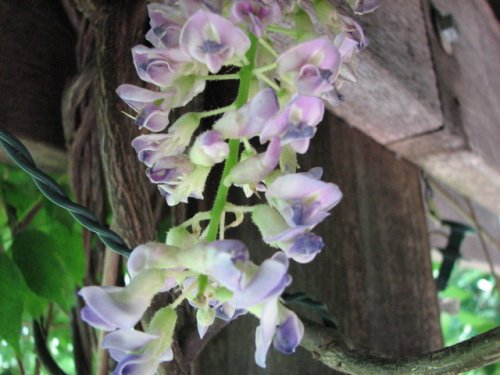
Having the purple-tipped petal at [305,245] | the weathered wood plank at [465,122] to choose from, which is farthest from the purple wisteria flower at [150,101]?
the weathered wood plank at [465,122]

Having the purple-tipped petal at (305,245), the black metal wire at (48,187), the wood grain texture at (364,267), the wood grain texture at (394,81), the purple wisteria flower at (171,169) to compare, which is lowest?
the wood grain texture at (364,267)

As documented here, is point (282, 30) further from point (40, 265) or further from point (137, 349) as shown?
point (40, 265)

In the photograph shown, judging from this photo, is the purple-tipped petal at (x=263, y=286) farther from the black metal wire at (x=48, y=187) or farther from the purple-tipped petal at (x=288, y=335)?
the black metal wire at (x=48, y=187)

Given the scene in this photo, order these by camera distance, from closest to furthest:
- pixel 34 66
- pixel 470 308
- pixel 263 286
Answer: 1. pixel 263 286
2. pixel 34 66
3. pixel 470 308

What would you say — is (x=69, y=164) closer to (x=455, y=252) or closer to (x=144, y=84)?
(x=144, y=84)

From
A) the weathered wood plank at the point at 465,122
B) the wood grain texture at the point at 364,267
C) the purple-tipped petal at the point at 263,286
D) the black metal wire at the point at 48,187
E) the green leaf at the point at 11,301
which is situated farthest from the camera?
the weathered wood plank at the point at 465,122

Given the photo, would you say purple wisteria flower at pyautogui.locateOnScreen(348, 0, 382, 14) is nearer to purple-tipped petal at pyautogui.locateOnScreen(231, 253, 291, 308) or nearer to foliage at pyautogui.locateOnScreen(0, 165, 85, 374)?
purple-tipped petal at pyautogui.locateOnScreen(231, 253, 291, 308)

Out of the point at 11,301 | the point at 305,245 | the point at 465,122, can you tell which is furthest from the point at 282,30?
the point at 465,122
